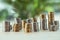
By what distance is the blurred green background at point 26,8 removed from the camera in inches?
64.1

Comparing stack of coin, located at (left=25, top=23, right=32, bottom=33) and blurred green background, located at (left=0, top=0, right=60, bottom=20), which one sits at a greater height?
blurred green background, located at (left=0, top=0, right=60, bottom=20)

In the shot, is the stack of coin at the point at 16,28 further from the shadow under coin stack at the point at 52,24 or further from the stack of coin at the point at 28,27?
the shadow under coin stack at the point at 52,24

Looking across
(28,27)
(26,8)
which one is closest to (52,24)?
(28,27)

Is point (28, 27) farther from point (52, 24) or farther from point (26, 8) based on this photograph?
point (26, 8)

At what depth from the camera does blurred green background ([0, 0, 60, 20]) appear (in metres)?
1.63

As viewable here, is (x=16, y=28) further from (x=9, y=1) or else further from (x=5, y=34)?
(x=9, y=1)

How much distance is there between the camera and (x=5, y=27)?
4.23 feet

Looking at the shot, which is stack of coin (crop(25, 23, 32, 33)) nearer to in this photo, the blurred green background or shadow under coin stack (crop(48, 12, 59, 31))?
shadow under coin stack (crop(48, 12, 59, 31))

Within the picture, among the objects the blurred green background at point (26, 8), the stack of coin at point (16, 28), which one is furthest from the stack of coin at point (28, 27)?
the blurred green background at point (26, 8)

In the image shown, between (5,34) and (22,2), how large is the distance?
55cm

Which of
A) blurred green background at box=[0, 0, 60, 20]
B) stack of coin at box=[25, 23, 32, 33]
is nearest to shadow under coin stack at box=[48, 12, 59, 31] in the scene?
stack of coin at box=[25, 23, 32, 33]

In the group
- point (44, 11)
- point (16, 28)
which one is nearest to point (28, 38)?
point (16, 28)

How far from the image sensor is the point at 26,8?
1.65m

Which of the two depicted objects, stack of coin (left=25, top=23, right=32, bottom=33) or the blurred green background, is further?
the blurred green background
